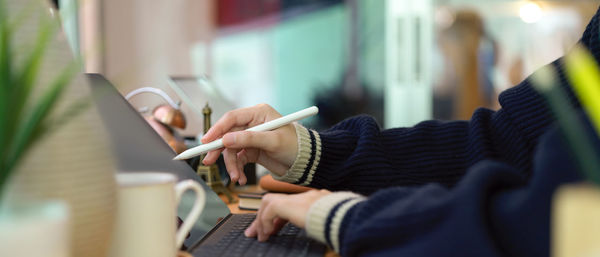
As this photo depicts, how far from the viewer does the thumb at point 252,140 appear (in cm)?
75

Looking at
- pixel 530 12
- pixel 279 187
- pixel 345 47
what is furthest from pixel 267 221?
pixel 530 12

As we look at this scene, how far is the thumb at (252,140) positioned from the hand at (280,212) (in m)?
0.15

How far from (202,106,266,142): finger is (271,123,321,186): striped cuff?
0.08m

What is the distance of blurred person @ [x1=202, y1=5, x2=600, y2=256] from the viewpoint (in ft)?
1.39

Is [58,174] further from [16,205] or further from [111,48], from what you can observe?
[111,48]

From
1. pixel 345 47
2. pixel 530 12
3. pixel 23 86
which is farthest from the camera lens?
pixel 345 47

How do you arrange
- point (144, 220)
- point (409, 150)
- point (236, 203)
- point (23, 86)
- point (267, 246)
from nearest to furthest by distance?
1. point (23, 86)
2. point (144, 220)
3. point (267, 246)
4. point (409, 150)
5. point (236, 203)

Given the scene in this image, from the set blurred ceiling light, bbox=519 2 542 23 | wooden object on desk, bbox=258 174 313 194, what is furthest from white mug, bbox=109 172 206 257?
blurred ceiling light, bbox=519 2 542 23

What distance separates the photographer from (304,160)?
0.83 m

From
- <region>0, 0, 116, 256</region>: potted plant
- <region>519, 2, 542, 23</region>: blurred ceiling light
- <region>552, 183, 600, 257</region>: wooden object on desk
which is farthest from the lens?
<region>519, 2, 542, 23</region>: blurred ceiling light

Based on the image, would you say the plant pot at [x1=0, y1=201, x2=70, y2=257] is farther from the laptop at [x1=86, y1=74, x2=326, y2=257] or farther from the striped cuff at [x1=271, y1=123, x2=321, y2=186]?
the striped cuff at [x1=271, y1=123, x2=321, y2=186]

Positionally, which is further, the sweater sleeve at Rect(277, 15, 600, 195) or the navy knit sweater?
the sweater sleeve at Rect(277, 15, 600, 195)

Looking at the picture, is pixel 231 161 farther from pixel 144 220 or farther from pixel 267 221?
pixel 144 220

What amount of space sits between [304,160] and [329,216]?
287 millimetres
